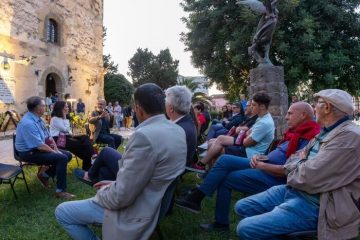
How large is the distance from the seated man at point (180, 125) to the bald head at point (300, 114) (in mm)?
1032

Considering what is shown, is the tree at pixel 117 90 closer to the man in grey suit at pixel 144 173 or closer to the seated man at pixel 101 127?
the seated man at pixel 101 127

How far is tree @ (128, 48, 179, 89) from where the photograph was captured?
159ft

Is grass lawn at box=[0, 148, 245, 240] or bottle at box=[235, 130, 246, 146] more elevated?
bottle at box=[235, 130, 246, 146]

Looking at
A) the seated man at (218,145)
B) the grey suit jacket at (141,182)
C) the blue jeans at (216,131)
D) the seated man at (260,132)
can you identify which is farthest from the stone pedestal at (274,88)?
the grey suit jacket at (141,182)

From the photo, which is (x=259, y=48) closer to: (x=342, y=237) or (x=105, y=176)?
(x=105, y=176)

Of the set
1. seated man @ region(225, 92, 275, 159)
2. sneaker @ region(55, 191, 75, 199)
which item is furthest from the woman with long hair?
seated man @ region(225, 92, 275, 159)

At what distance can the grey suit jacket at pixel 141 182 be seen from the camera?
218cm

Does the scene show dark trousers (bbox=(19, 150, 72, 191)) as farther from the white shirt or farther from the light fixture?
the light fixture

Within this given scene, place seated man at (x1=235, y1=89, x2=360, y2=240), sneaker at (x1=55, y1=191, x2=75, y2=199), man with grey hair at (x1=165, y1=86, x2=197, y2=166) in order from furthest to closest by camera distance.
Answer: sneaker at (x1=55, y1=191, x2=75, y2=199), man with grey hair at (x1=165, y1=86, x2=197, y2=166), seated man at (x1=235, y1=89, x2=360, y2=240)

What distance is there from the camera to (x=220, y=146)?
4711mm

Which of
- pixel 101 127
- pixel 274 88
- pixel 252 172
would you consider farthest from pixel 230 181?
pixel 274 88

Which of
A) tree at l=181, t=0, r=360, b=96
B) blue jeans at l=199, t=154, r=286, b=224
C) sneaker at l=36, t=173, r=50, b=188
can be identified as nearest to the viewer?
blue jeans at l=199, t=154, r=286, b=224

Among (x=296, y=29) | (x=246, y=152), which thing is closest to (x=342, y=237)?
(x=246, y=152)

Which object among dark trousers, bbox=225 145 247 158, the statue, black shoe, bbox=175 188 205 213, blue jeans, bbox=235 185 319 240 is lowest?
black shoe, bbox=175 188 205 213
